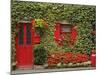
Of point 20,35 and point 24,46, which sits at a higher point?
point 20,35

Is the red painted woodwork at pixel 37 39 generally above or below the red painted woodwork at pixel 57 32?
below

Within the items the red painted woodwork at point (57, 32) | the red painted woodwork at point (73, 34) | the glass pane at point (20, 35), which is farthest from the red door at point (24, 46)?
the red painted woodwork at point (73, 34)

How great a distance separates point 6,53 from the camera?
21.7 inches

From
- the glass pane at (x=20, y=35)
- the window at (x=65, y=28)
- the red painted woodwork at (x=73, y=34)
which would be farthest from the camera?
the glass pane at (x=20, y=35)

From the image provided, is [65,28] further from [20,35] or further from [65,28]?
[20,35]

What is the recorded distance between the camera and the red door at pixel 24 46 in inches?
100

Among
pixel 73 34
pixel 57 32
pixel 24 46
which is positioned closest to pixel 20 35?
pixel 24 46

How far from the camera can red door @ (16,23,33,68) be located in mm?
2547

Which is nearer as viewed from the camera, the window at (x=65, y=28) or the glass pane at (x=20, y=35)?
the window at (x=65, y=28)

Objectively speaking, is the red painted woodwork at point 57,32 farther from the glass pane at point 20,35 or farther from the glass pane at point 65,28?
the glass pane at point 20,35

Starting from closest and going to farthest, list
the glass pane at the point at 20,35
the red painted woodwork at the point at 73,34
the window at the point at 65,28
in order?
1. the red painted woodwork at the point at 73,34
2. the window at the point at 65,28
3. the glass pane at the point at 20,35

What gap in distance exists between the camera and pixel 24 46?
8.60ft
